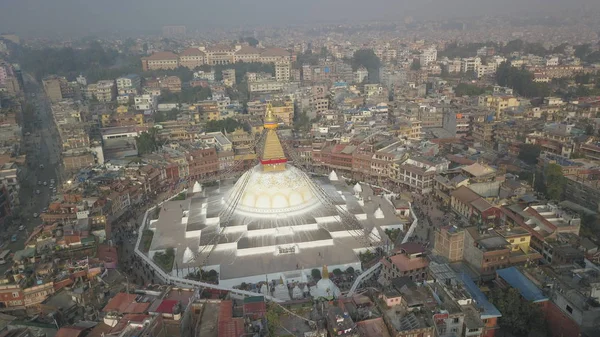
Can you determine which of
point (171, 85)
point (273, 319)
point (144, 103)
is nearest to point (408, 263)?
point (273, 319)

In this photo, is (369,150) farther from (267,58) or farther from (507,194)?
(267,58)

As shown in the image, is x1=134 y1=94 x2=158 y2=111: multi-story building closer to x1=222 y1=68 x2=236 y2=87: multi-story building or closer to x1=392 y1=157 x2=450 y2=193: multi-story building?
x1=222 y1=68 x2=236 y2=87: multi-story building

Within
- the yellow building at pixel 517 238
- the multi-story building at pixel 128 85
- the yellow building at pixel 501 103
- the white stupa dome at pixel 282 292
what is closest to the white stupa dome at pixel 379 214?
the yellow building at pixel 517 238

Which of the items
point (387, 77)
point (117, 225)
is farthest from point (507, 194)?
point (387, 77)

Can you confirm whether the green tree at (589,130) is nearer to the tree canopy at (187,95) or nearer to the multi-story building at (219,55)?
the tree canopy at (187,95)

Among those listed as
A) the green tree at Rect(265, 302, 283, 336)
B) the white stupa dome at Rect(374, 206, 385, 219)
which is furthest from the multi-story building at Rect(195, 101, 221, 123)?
the green tree at Rect(265, 302, 283, 336)
